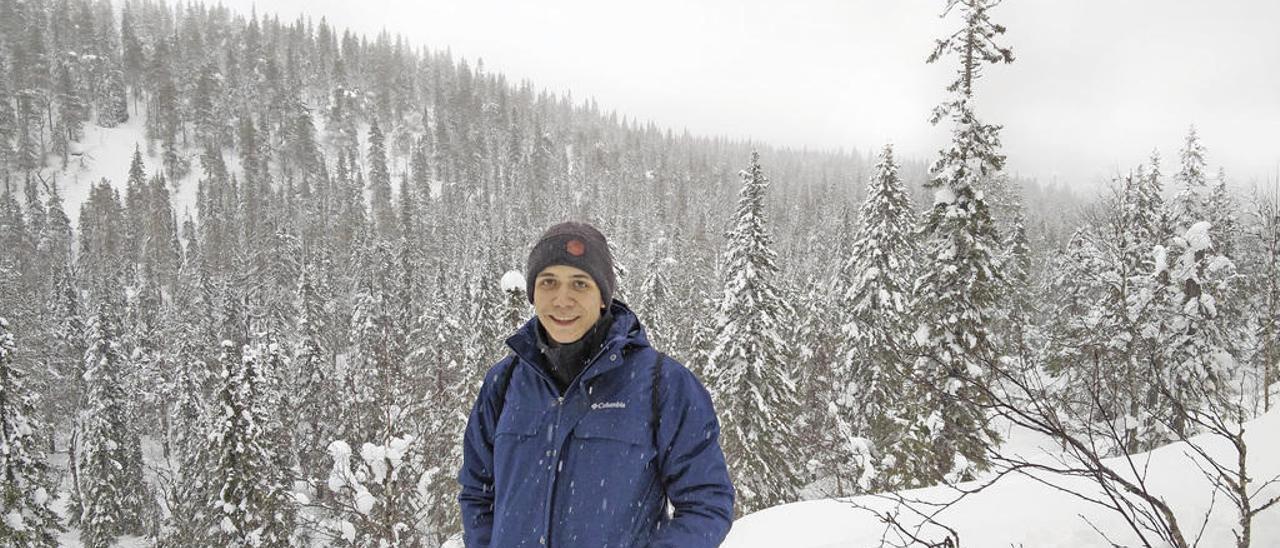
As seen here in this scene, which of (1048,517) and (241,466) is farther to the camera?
(241,466)

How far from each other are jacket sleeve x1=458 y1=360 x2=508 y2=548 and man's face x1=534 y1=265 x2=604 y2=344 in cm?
38

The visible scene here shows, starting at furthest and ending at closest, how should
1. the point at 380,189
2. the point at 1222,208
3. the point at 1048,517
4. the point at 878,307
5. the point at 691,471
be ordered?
1. the point at 380,189
2. the point at 1222,208
3. the point at 878,307
4. the point at 1048,517
5. the point at 691,471

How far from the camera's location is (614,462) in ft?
7.54

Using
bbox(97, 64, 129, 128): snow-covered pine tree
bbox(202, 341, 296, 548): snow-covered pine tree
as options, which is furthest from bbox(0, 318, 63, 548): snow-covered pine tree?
bbox(97, 64, 129, 128): snow-covered pine tree

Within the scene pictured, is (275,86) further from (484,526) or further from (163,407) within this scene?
(484,526)

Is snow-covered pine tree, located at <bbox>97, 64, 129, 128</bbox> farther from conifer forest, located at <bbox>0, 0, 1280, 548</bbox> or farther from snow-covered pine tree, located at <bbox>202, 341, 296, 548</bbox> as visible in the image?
snow-covered pine tree, located at <bbox>202, 341, 296, 548</bbox>

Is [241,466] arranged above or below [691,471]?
below

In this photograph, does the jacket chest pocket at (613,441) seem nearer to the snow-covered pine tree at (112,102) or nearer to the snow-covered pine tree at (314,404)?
the snow-covered pine tree at (314,404)

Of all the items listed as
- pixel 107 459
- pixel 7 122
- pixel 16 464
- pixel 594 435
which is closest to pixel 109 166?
pixel 7 122

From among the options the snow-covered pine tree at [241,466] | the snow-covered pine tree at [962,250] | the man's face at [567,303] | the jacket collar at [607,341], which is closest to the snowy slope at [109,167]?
the snow-covered pine tree at [241,466]

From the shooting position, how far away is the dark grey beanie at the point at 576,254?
247 centimetres

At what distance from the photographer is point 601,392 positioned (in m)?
2.37

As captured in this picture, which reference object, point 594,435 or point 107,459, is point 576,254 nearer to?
point 594,435

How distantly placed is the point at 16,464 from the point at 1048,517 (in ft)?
74.3
